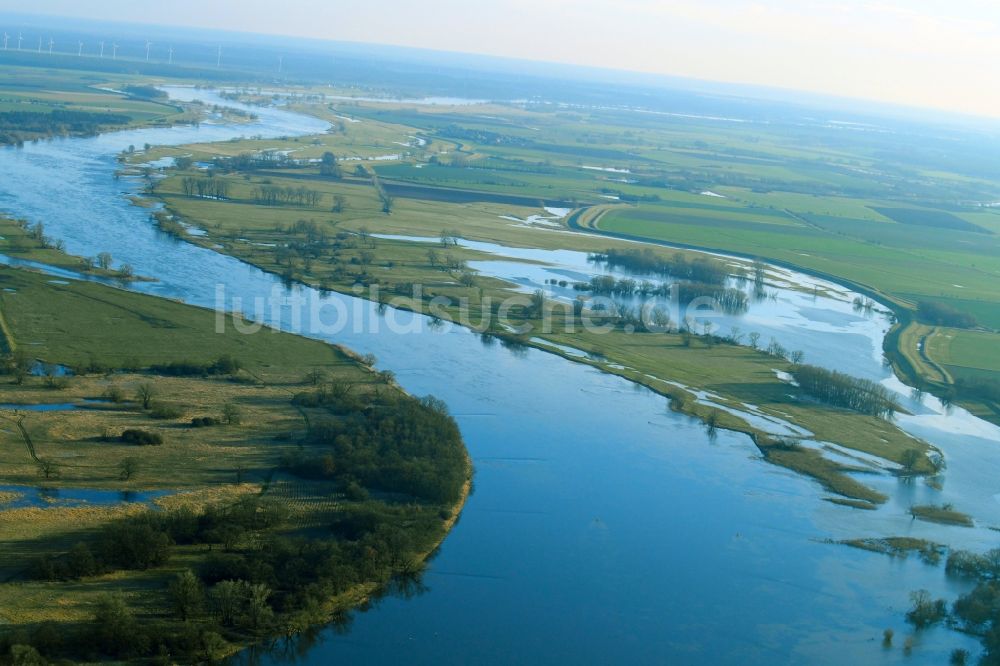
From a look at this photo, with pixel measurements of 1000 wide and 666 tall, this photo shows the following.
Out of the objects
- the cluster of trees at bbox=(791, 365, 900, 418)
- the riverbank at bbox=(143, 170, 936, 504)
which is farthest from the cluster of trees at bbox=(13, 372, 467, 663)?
the cluster of trees at bbox=(791, 365, 900, 418)

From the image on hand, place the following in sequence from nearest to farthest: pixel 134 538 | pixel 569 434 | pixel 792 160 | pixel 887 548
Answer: pixel 134 538 < pixel 887 548 < pixel 569 434 < pixel 792 160

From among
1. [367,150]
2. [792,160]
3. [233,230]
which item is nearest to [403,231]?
[233,230]

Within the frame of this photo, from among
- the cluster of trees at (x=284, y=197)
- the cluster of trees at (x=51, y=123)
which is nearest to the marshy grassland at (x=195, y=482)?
the cluster of trees at (x=284, y=197)

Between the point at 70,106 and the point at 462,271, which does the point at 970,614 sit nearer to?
the point at 462,271

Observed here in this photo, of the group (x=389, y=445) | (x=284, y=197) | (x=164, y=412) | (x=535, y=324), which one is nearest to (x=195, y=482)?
(x=164, y=412)

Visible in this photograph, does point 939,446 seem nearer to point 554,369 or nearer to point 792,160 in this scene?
point 554,369

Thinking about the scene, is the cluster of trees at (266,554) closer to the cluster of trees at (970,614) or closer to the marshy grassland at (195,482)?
the marshy grassland at (195,482)
